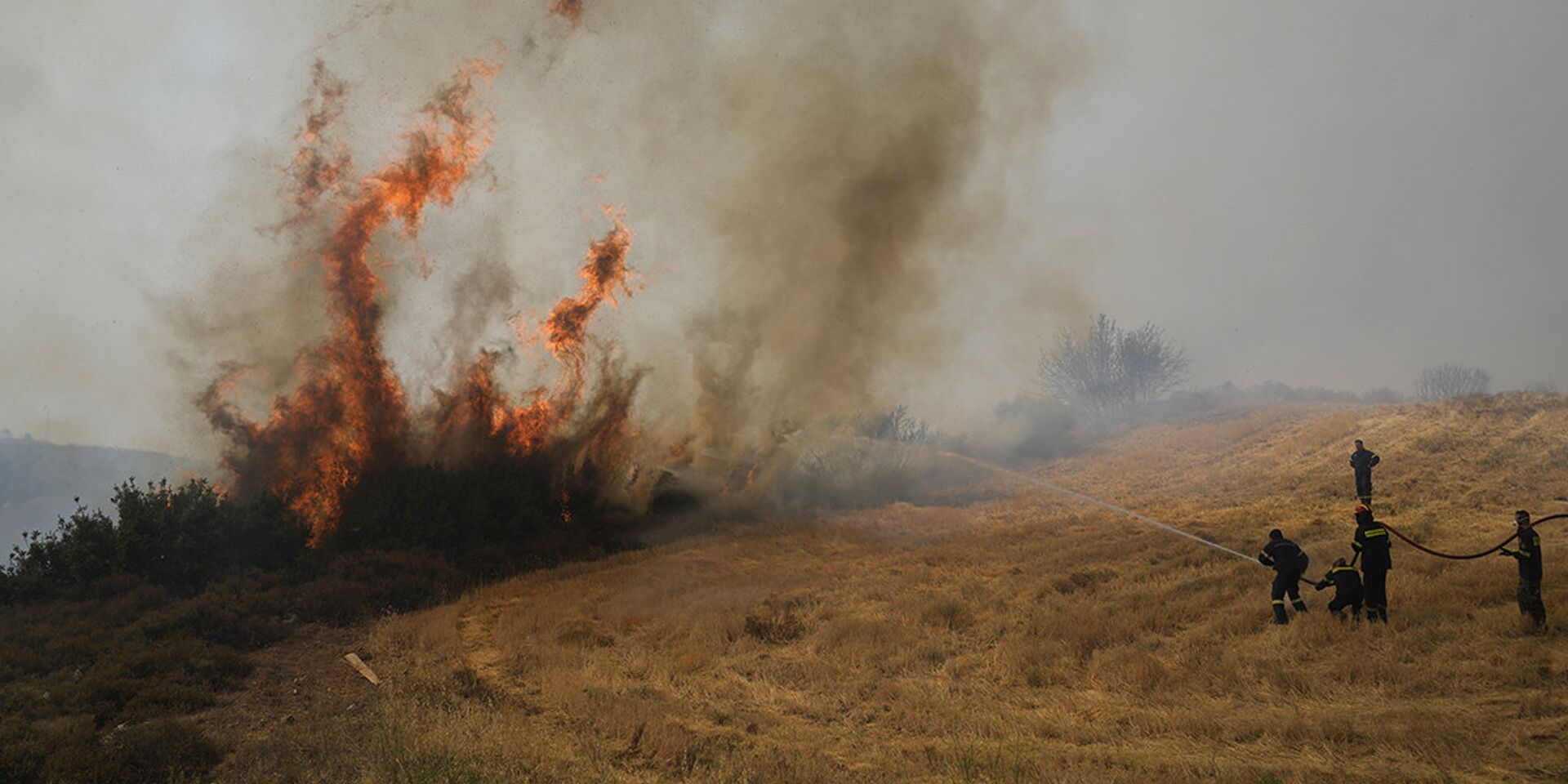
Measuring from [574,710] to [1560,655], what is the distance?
13.4 meters

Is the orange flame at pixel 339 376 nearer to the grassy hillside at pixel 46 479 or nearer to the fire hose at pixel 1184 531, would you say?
the fire hose at pixel 1184 531

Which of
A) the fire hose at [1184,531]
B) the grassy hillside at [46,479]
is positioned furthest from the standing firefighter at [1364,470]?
the grassy hillside at [46,479]

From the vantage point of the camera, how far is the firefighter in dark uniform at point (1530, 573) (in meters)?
10.7

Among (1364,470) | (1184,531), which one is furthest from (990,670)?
(1364,470)

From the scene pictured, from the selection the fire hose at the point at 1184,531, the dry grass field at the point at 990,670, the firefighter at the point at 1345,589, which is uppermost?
the fire hose at the point at 1184,531

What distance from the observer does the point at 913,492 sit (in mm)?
38250

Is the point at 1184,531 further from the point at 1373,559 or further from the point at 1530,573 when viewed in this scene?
the point at 1530,573

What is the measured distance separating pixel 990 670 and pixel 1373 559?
20.5 feet

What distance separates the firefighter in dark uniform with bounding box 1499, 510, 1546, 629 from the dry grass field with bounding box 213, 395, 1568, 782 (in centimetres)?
30

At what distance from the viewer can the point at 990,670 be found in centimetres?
1238

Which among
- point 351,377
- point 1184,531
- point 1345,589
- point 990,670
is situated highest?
point 351,377

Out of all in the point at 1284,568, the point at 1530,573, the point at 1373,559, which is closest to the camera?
the point at 1530,573

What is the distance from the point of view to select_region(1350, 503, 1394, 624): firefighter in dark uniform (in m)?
11.7

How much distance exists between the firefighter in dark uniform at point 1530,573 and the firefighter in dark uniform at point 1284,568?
2650mm
